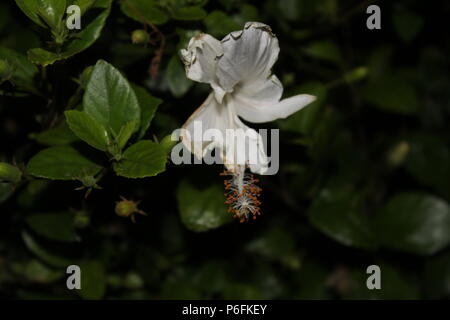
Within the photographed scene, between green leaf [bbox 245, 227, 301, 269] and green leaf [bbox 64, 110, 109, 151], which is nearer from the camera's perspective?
green leaf [bbox 64, 110, 109, 151]

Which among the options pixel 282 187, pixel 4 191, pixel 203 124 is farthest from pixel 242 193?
pixel 4 191

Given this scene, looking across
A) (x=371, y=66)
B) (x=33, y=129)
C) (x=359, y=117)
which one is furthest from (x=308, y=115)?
(x=33, y=129)

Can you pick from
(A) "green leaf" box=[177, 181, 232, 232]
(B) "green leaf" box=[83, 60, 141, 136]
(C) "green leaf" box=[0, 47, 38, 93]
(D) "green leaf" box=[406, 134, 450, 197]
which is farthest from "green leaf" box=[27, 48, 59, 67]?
(D) "green leaf" box=[406, 134, 450, 197]

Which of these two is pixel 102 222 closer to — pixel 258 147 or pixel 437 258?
pixel 258 147

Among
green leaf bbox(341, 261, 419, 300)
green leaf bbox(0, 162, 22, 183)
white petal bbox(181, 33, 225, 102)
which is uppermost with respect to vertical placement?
white petal bbox(181, 33, 225, 102)

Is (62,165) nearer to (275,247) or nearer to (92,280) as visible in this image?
(92,280)

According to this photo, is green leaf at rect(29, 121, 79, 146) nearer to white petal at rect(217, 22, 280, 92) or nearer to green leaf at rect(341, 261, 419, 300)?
white petal at rect(217, 22, 280, 92)

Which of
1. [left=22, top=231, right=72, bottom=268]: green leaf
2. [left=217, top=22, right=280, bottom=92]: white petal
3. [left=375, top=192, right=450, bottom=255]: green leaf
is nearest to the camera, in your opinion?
[left=217, top=22, right=280, bottom=92]: white petal
